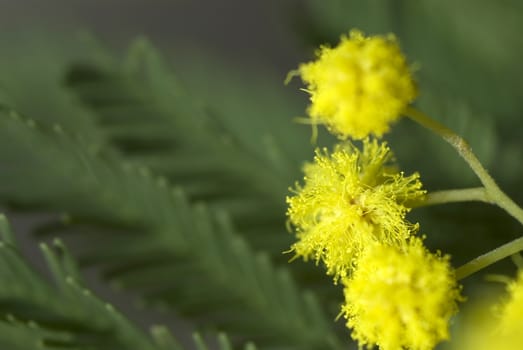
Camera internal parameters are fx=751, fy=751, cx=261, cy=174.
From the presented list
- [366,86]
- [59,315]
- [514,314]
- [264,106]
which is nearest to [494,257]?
[514,314]

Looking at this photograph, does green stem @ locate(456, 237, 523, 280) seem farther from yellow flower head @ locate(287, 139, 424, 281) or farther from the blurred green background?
the blurred green background

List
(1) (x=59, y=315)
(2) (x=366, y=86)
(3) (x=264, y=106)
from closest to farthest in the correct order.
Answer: (2) (x=366, y=86)
(1) (x=59, y=315)
(3) (x=264, y=106)

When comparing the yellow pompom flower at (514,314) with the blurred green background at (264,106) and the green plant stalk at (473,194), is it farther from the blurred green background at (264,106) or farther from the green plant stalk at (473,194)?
the blurred green background at (264,106)

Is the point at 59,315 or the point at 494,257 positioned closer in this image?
the point at 494,257

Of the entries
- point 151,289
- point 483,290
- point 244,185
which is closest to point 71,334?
point 151,289

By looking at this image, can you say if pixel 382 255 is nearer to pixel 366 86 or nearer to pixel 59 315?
pixel 366 86

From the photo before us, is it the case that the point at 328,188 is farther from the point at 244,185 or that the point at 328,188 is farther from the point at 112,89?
the point at 112,89
